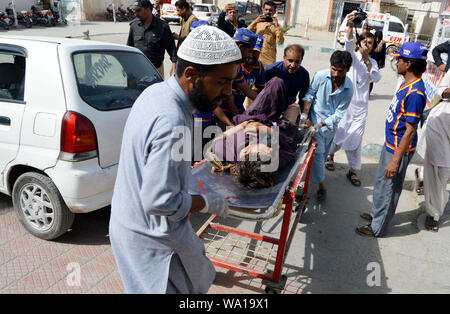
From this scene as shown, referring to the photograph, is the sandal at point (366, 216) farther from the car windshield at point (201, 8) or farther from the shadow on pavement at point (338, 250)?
the car windshield at point (201, 8)

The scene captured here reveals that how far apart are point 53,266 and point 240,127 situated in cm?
188

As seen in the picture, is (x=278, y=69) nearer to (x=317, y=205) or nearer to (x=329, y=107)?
(x=329, y=107)

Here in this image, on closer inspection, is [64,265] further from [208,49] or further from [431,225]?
[431,225]

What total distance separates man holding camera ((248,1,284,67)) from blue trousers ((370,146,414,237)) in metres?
3.61

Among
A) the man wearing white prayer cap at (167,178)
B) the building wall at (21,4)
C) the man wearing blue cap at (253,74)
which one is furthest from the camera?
the building wall at (21,4)

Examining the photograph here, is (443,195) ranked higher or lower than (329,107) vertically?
lower

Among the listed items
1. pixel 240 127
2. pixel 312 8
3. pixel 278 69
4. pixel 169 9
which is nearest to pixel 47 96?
pixel 240 127

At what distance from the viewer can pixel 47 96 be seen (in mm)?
2723

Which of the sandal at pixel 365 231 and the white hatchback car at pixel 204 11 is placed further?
the white hatchback car at pixel 204 11

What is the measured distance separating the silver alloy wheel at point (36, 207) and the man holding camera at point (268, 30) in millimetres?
4613

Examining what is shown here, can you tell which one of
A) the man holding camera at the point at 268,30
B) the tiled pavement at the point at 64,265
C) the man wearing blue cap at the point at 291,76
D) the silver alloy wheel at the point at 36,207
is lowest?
the tiled pavement at the point at 64,265

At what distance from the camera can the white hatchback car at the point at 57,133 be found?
2.66m

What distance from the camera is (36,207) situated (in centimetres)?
295

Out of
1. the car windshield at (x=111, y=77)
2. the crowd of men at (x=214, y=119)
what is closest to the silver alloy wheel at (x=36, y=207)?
the car windshield at (x=111, y=77)
